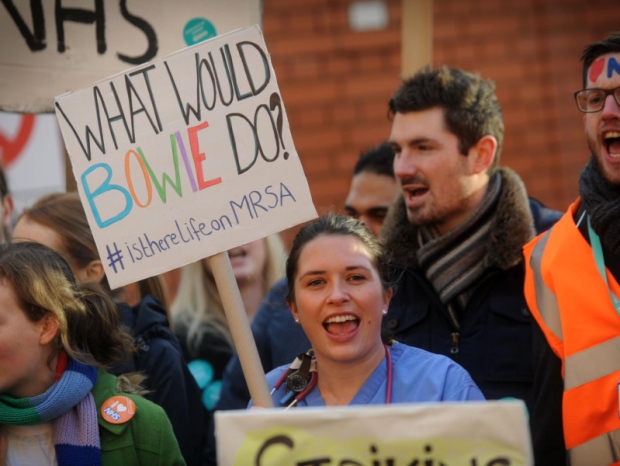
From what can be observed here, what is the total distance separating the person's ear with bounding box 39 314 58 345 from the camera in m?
3.21

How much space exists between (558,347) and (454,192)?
3.50 feet

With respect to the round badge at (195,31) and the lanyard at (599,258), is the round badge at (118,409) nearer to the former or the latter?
the lanyard at (599,258)

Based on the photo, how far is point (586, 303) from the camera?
10.6 ft

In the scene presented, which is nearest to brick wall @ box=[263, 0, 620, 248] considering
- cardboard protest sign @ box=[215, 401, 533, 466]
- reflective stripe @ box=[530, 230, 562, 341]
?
reflective stripe @ box=[530, 230, 562, 341]

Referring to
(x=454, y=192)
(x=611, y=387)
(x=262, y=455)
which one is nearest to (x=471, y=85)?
(x=454, y=192)

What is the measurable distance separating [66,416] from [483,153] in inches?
78.6

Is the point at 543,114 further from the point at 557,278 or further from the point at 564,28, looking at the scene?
the point at 557,278

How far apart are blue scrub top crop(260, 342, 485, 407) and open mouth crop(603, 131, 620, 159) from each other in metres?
0.82

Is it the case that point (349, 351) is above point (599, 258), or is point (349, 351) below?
below

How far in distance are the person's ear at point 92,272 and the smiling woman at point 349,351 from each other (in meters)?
1.14

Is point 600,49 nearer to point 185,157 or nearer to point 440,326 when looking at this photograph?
point 440,326

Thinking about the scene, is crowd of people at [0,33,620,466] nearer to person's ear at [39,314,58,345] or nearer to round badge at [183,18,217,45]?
person's ear at [39,314,58,345]

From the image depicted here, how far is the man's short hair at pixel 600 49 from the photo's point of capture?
11.2 ft

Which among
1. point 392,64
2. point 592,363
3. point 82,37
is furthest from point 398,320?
point 392,64
